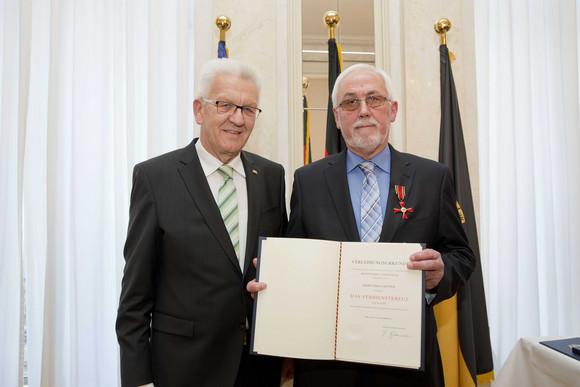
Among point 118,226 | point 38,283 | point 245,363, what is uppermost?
point 118,226

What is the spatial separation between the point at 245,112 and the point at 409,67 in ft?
5.88

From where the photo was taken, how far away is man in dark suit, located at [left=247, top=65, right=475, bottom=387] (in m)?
1.52

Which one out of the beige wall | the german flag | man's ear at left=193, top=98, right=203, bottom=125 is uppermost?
the beige wall

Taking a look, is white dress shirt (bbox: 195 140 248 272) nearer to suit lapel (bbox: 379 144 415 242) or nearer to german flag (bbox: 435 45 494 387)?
suit lapel (bbox: 379 144 415 242)

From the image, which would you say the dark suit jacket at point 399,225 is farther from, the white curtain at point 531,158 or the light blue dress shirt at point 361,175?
the white curtain at point 531,158

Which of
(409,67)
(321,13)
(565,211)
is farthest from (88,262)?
(565,211)

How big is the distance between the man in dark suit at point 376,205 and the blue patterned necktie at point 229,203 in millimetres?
281

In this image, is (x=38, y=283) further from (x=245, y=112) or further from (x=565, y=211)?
(x=565, y=211)

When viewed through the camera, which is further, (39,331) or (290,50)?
(290,50)

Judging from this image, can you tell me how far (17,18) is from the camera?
2680 mm

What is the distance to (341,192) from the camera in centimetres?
168

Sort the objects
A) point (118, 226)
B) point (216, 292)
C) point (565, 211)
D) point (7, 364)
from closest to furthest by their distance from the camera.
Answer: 1. point (216, 292)
2. point (7, 364)
3. point (118, 226)
4. point (565, 211)
